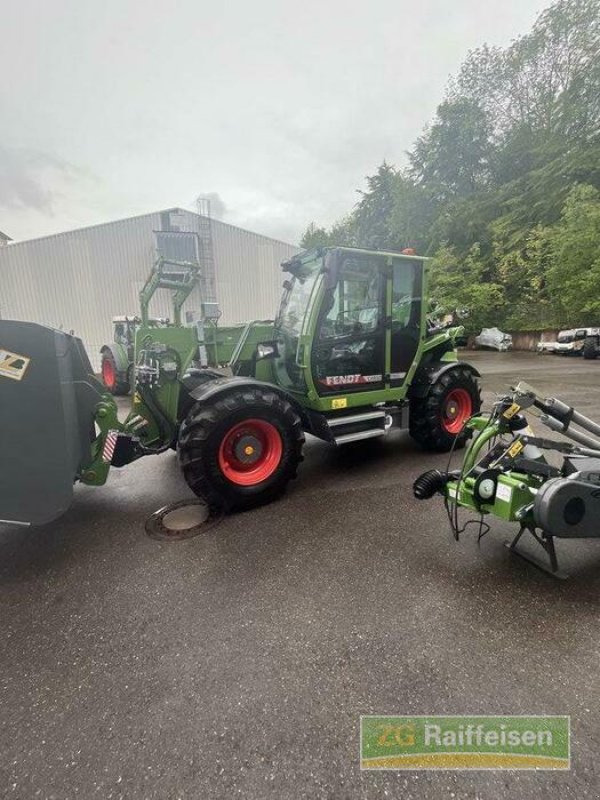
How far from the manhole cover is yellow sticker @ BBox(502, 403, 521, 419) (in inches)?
96.6

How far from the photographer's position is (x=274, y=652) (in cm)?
199

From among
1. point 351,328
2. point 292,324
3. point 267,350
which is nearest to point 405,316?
point 351,328

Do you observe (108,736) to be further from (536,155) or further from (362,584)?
(536,155)

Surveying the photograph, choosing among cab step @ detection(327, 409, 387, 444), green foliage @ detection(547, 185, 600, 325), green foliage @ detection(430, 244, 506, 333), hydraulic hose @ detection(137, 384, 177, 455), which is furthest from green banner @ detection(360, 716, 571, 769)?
green foliage @ detection(430, 244, 506, 333)

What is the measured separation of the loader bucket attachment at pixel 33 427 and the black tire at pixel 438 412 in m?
3.75

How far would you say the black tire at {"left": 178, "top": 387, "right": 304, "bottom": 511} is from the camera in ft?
10.7

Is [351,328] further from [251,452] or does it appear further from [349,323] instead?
[251,452]

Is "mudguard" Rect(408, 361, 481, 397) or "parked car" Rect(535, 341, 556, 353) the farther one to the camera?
"parked car" Rect(535, 341, 556, 353)

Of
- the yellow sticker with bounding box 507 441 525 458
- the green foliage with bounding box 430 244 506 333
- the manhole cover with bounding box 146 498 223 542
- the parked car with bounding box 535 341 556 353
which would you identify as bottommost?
the manhole cover with bounding box 146 498 223 542

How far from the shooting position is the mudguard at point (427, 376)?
475cm

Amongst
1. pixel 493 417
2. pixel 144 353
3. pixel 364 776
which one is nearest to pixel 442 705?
pixel 364 776

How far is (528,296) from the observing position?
2172 cm

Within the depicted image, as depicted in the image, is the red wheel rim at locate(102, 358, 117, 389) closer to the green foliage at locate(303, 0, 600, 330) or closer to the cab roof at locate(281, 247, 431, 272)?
the cab roof at locate(281, 247, 431, 272)

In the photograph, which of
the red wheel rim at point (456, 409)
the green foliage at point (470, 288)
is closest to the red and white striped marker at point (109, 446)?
the red wheel rim at point (456, 409)
